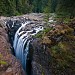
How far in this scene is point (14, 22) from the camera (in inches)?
1136

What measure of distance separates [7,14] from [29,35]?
2069 centimetres

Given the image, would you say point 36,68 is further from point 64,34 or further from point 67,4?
point 67,4

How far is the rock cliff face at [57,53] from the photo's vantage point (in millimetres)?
12520

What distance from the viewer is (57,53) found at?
1310 centimetres

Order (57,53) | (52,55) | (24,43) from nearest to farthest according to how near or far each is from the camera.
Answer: (57,53) → (52,55) → (24,43)

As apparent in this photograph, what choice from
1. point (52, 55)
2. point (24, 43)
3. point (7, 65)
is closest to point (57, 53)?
point (52, 55)

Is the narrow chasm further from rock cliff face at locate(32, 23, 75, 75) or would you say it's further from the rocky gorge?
rock cliff face at locate(32, 23, 75, 75)

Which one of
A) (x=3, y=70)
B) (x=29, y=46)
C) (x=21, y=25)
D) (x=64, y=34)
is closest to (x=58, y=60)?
(x=64, y=34)

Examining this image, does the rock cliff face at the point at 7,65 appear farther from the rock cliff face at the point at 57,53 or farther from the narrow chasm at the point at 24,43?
the narrow chasm at the point at 24,43

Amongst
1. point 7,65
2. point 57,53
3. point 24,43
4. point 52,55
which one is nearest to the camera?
point 57,53

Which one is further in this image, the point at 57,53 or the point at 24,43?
the point at 24,43

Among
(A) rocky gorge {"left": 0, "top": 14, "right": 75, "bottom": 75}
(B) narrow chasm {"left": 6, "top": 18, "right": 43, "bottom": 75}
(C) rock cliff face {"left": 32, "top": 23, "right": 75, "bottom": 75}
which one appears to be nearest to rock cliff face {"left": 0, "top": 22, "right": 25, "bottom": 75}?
(A) rocky gorge {"left": 0, "top": 14, "right": 75, "bottom": 75}

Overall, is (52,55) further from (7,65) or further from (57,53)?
(7,65)

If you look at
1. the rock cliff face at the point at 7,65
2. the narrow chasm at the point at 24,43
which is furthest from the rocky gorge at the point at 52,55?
the narrow chasm at the point at 24,43
